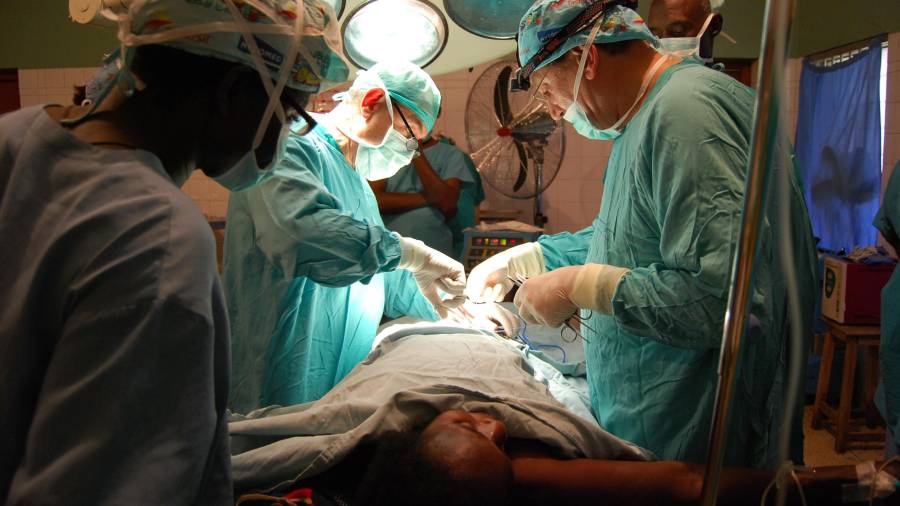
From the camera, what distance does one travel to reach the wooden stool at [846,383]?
3.38 metres

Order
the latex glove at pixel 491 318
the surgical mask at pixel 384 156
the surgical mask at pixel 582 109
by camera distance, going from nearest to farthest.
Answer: the surgical mask at pixel 582 109
the surgical mask at pixel 384 156
the latex glove at pixel 491 318

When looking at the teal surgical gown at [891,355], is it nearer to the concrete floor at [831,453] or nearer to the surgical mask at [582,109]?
the concrete floor at [831,453]

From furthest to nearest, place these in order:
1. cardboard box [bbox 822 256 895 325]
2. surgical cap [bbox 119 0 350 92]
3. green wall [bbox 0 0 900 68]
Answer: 1. green wall [bbox 0 0 900 68]
2. cardboard box [bbox 822 256 895 325]
3. surgical cap [bbox 119 0 350 92]

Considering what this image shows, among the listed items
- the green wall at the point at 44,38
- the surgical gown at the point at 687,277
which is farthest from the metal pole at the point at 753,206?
the green wall at the point at 44,38

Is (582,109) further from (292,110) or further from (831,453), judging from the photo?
(831,453)

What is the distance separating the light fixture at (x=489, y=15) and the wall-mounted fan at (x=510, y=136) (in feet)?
4.73

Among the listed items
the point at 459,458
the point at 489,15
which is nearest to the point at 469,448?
the point at 459,458

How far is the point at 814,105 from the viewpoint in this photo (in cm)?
441

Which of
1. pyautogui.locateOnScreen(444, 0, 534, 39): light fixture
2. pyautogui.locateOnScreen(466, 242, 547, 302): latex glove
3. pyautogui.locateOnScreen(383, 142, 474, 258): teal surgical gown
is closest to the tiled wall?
pyautogui.locateOnScreen(383, 142, 474, 258): teal surgical gown

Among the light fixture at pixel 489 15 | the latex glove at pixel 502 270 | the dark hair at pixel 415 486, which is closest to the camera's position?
the dark hair at pixel 415 486

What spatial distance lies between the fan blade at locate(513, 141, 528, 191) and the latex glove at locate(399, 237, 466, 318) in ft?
4.81

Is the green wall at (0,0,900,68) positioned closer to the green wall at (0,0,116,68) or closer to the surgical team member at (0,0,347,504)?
the green wall at (0,0,116,68)

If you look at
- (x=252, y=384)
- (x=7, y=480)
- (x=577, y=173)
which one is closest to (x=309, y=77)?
(x=7, y=480)

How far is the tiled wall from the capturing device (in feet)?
15.4
